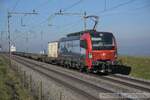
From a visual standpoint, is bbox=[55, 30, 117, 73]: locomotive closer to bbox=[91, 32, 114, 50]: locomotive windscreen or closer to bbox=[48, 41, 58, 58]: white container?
bbox=[91, 32, 114, 50]: locomotive windscreen

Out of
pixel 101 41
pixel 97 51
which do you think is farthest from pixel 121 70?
pixel 101 41

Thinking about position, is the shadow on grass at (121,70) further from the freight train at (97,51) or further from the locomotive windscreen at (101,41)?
the locomotive windscreen at (101,41)

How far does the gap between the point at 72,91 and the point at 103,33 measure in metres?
11.3

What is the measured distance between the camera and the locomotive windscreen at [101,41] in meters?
32.1

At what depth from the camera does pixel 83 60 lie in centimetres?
3284

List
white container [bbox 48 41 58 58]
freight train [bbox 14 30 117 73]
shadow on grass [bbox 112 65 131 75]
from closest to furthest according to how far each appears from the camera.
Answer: freight train [bbox 14 30 117 73], shadow on grass [bbox 112 65 131 75], white container [bbox 48 41 58 58]

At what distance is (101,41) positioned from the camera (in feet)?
106

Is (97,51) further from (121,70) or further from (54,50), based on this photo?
(54,50)

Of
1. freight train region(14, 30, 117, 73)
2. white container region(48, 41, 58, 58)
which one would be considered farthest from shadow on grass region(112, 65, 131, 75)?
white container region(48, 41, 58, 58)

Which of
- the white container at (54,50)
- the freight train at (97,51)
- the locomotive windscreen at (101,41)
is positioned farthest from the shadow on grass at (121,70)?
the white container at (54,50)

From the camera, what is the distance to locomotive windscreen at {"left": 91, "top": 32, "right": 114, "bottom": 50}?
3208 centimetres

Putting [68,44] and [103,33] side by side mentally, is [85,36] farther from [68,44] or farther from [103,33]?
[68,44]

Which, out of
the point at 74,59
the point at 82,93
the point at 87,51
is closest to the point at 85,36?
the point at 87,51

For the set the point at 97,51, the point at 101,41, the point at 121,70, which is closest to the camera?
the point at 97,51
